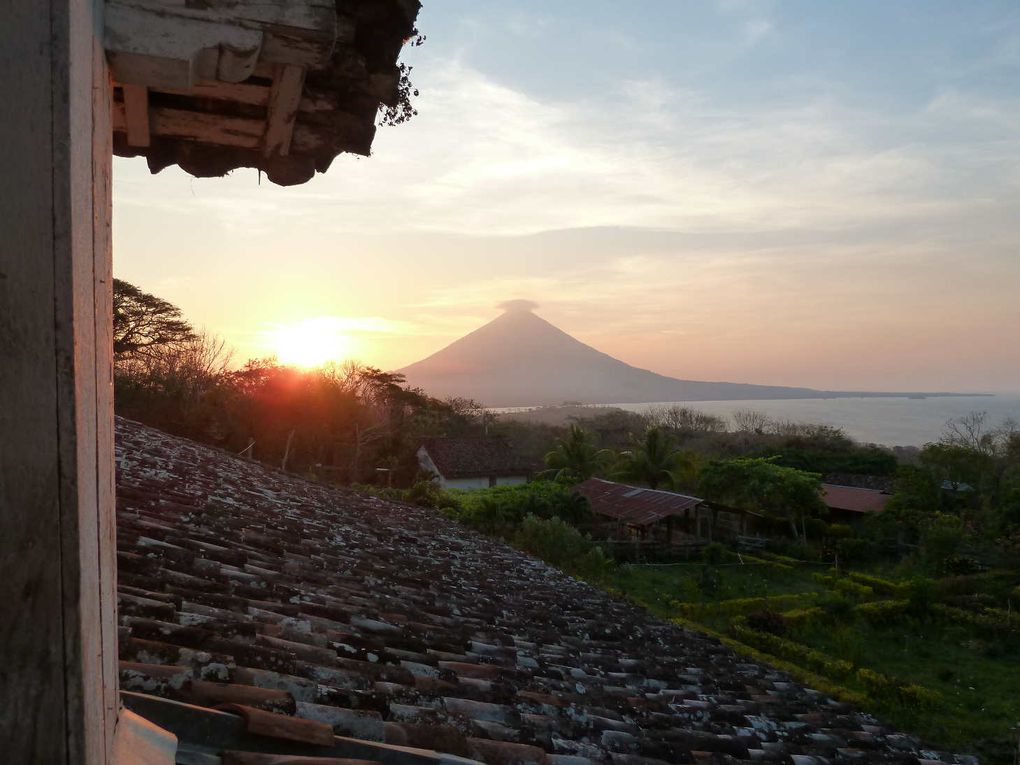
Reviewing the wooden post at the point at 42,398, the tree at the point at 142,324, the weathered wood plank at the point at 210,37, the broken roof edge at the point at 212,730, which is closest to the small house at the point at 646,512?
the tree at the point at 142,324

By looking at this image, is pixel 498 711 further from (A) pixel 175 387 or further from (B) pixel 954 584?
(A) pixel 175 387

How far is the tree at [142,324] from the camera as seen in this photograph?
2644cm

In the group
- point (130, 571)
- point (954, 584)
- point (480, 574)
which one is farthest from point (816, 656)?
point (130, 571)

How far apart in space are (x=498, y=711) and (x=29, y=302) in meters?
2.82

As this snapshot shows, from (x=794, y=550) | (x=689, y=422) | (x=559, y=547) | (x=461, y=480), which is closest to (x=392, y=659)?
(x=559, y=547)

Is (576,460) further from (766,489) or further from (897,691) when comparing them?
(897,691)

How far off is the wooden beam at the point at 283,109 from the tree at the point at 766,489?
28.9 meters

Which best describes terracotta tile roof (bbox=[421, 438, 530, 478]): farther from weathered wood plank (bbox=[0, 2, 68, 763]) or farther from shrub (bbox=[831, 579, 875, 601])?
weathered wood plank (bbox=[0, 2, 68, 763])

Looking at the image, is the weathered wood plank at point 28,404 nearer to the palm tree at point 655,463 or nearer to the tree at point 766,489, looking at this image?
the tree at point 766,489

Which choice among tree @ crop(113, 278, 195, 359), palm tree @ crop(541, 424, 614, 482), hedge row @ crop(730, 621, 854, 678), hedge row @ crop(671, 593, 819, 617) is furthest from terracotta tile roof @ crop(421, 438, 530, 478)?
hedge row @ crop(730, 621, 854, 678)

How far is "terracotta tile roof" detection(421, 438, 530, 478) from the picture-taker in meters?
35.4

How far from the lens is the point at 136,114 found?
2168 mm

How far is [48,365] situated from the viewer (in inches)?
43.3

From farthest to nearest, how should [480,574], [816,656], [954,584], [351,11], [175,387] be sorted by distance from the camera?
[175,387], [954,584], [816,656], [480,574], [351,11]
